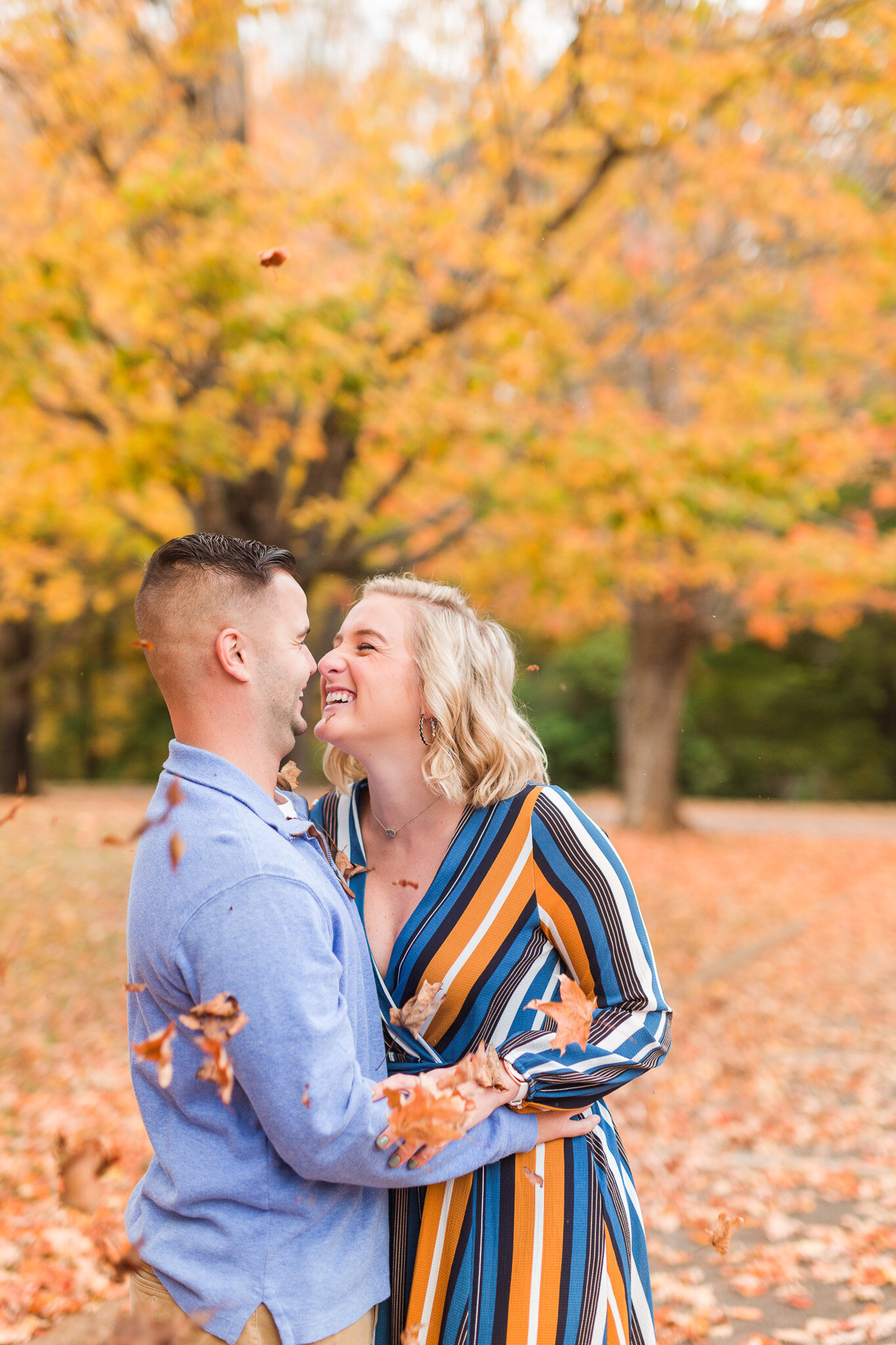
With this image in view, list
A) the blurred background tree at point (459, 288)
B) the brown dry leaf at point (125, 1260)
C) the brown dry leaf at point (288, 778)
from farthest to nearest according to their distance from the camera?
the blurred background tree at point (459, 288), the brown dry leaf at point (288, 778), the brown dry leaf at point (125, 1260)

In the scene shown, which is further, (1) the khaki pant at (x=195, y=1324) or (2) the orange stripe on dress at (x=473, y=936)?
(2) the orange stripe on dress at (x=473, y=936)

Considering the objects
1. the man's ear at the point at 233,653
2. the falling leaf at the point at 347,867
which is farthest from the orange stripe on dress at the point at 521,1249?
the man's ear at the point at 233,653

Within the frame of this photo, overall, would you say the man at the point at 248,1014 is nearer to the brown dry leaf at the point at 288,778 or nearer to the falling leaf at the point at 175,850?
the falling leaf at the point at 175,850

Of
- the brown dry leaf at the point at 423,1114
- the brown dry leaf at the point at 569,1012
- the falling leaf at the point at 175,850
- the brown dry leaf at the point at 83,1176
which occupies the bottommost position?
the brown dry leaf at the point at 83,1176

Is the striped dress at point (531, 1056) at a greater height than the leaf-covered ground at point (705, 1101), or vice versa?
the striped dress at point (531, 1056)

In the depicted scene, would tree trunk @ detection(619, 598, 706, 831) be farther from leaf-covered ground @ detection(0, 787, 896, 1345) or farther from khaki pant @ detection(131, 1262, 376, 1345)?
khaki pant @ detection(131, 1262, 376, 1345)

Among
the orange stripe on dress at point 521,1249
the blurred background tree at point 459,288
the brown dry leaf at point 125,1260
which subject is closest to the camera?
the brown dry leaf at point 125,1260

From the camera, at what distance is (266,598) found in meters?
1.75

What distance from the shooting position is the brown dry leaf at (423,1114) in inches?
61.1

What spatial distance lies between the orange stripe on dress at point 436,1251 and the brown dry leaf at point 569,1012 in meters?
0.31

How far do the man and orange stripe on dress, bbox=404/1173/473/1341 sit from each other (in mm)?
138

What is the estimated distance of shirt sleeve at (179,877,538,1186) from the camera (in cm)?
144

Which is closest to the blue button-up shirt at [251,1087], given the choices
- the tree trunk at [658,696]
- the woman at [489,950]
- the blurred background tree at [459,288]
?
the woman at [489,950]

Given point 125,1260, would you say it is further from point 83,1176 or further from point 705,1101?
point 705,1101
